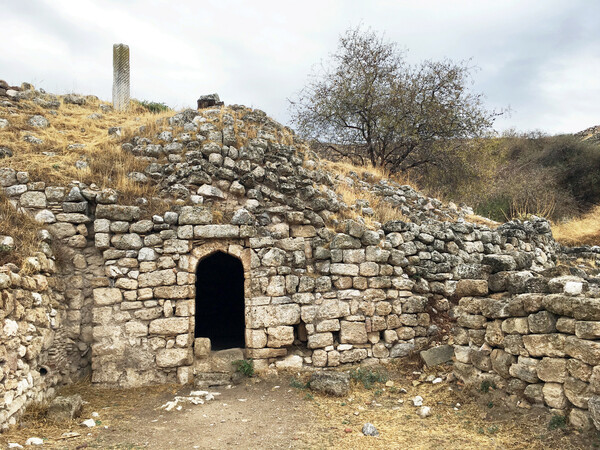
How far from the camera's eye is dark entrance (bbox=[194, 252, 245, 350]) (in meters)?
13.1

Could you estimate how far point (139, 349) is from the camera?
298 inches

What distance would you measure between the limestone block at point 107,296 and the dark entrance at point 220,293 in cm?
531

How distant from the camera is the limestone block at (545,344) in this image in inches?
204

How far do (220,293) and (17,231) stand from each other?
23.6 feet

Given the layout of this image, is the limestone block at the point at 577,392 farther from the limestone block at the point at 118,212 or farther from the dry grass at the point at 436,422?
the limestone block at the point at 118,212

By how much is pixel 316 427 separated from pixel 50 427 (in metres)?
3.46

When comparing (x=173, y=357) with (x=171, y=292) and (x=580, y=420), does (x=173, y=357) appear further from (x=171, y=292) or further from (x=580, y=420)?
(x=580, y=420)

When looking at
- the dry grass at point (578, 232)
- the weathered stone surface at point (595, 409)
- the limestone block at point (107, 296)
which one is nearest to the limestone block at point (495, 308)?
the weathered stone surface at point (595, 409)

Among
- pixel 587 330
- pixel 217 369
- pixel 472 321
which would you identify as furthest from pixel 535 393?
pixel 217 369

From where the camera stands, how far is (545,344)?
210 inches

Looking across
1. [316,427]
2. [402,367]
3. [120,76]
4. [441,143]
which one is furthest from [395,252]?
[120,76]

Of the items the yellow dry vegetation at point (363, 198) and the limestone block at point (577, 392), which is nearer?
the limestone block at point (577, 392)

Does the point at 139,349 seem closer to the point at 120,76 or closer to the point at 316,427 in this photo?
the point at 316,427

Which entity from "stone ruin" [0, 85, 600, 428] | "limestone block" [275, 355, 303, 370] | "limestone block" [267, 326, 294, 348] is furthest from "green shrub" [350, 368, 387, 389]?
"limestone block" [267, 326, 294, 348]
